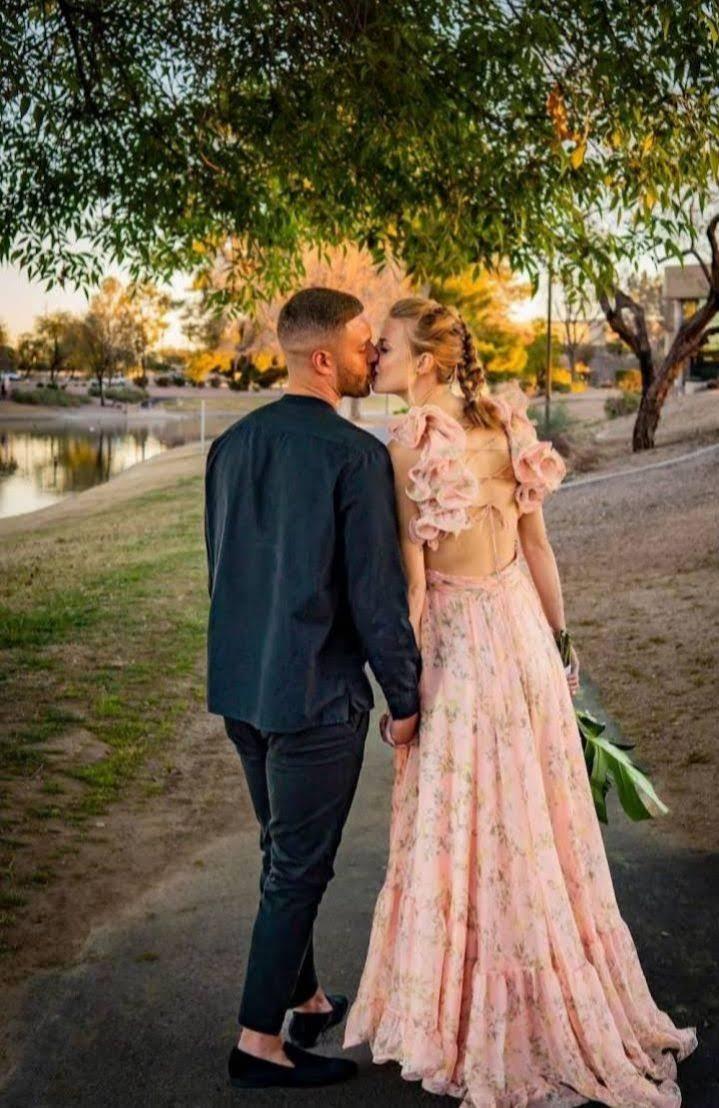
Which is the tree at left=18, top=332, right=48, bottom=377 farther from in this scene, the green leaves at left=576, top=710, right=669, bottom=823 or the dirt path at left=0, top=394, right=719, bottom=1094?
the green leaves at left=576, top=710, right=669, bottom=823

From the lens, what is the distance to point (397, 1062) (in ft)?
12.2

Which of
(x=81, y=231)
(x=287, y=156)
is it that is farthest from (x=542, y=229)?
(x=81, y=231)

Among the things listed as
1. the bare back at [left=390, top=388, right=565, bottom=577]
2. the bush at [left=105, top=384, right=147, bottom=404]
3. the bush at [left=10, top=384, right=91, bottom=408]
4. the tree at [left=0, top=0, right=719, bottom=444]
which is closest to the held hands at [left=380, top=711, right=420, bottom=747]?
the bare back at [left=390, top=388, right=565, bottom=577]

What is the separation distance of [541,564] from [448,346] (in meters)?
0.77

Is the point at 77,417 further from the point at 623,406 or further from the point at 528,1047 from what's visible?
the point at 528,1047

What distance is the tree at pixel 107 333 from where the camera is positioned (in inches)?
3671

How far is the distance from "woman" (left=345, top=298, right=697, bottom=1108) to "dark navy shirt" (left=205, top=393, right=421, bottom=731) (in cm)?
17

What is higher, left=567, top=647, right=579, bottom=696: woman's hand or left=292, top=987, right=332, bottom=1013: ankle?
left=567, top=647, right=579, bottom=696: woman's hand

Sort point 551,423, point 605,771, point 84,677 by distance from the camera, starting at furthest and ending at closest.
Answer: point 551,423
point 84,677
point 605,771

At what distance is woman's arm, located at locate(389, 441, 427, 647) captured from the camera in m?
3.51

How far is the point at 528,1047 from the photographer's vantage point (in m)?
3.47

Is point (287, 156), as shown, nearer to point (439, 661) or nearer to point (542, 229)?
point (542, 229)

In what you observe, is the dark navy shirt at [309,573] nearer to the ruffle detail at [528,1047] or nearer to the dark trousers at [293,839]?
the dark trousers at [293,839]

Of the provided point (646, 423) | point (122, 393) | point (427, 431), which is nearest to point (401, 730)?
point (427, 431)
